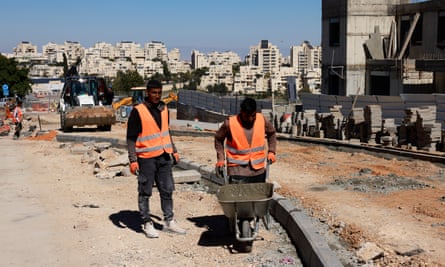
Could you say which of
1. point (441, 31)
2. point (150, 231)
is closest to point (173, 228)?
point (150, 231)

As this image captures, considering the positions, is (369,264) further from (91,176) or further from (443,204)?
(91,176)

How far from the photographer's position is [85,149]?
15.3m

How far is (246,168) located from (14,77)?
74.5 m

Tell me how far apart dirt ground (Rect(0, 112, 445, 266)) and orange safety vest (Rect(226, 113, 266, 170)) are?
973 millimetres

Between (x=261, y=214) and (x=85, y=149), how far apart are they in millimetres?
9964

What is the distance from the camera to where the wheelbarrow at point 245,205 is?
604 centimetres

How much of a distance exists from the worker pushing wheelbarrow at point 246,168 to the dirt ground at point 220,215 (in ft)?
1.11

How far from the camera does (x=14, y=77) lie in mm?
75562

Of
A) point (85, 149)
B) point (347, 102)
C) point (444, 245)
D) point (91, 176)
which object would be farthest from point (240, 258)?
point (347, 102)

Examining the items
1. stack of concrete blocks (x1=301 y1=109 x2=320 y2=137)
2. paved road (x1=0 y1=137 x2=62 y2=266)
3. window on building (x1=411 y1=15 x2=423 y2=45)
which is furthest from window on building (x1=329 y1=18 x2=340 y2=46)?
Answer: paved road (x1=0 y1=137 x2=62 y2=266)

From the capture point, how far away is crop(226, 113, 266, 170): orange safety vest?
6531mm

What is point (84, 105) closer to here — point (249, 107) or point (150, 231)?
point (150, 231)

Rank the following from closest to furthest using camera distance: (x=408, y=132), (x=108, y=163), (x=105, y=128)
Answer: (x=108, y=163) → (x=408, y=132) → (x=105, y=128)

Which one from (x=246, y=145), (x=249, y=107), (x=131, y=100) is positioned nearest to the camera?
(x=249, y=107)
